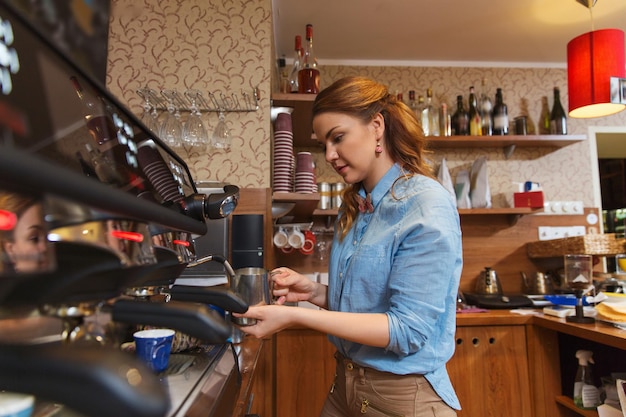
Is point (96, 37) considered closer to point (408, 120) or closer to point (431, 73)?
point (408, 120)

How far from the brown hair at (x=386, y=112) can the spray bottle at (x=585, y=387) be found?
143cm

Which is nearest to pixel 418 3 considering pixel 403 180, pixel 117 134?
pixel 403 180

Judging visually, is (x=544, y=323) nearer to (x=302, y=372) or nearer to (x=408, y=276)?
(x=302, y=372)

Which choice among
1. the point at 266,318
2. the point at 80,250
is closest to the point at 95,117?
the point at 80,250

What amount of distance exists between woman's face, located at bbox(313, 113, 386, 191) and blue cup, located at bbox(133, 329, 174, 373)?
0.62 metres

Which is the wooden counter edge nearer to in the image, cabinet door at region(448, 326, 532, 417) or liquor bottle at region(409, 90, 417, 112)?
cabinet door at region(448, 326, 532, 417)

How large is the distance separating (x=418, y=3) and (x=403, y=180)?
173 cm

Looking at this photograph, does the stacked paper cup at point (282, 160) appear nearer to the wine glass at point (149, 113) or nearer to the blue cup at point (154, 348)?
the wine glass at point (149, 113)

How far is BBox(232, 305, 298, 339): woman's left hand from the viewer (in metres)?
0.84

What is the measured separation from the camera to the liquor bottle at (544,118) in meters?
3.00

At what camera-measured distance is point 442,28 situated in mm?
2625

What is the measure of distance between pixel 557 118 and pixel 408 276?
102 inches

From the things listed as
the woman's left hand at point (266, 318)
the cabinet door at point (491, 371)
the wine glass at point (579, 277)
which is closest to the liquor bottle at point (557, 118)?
the wine glass at point (579, 277)

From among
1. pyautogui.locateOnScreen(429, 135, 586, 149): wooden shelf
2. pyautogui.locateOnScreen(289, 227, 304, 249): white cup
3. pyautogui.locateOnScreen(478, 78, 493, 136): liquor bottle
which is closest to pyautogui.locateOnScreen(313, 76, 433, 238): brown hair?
pyautogui.locateOnScreen(289, 227, 304, 249): white cup
